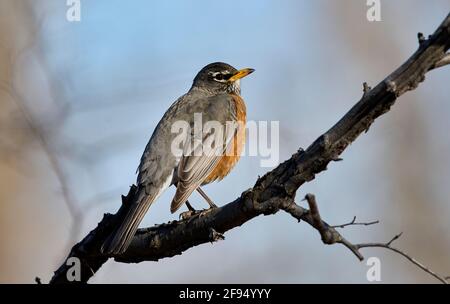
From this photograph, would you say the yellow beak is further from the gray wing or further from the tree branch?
the tree branch

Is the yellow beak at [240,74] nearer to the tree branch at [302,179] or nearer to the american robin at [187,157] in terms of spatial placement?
the american robin at [187,157]

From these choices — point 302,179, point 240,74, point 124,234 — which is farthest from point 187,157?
point 302,179

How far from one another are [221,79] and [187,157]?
2.15 metres

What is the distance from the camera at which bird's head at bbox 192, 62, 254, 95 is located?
8.71 m

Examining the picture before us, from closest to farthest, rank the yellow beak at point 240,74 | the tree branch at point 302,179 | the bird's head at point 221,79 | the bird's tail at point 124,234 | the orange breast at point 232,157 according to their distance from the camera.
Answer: the tree branch at point 302,179 → the bird's tail at point 124,234 → the orange breast at point 232,157 → the yellow beak at point 240,74 → the bird's head at point 221,79

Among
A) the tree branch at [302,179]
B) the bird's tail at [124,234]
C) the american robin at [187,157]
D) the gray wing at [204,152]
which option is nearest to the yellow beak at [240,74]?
the american robin at [187,157]

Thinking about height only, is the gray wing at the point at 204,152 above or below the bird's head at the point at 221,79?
below

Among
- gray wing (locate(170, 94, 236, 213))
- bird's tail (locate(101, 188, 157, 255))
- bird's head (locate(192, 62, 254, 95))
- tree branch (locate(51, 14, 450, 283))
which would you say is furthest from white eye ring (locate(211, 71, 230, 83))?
tree branch (locate(51, 14, 450, 283))

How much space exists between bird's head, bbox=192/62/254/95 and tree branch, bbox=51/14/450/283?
11.5 ft

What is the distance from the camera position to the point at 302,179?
14.8 ft

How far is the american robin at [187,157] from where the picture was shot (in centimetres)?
580

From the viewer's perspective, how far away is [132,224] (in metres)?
5.43
